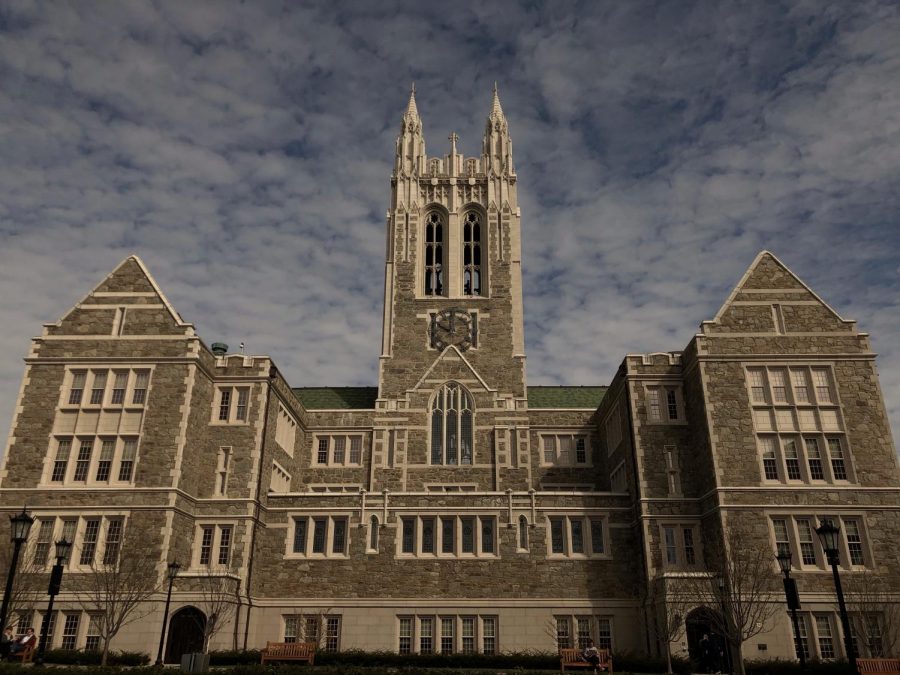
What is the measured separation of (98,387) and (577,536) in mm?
25003

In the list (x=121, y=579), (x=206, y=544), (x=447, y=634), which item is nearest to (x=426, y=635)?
(x=447, y=634)

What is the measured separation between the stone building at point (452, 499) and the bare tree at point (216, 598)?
0.85 feet

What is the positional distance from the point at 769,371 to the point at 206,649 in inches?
1112

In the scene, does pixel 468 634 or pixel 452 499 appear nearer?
pixel 468 634

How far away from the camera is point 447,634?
3603 cm

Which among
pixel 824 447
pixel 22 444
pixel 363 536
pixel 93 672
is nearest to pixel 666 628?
pixel 824 447

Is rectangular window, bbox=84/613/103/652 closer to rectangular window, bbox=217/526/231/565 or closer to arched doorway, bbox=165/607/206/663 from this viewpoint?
arched doorway, bbox=165/607/206/663

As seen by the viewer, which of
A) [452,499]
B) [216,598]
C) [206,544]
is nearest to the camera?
[216,598]

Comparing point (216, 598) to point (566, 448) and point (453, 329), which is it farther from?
point (453, 329)

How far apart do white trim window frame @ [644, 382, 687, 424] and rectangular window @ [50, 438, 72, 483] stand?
92.3 feet

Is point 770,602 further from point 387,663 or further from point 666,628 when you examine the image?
point 387,663

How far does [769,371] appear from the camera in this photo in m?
35.8

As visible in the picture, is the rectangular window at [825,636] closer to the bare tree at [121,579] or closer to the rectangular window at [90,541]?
the bare tree at [121,579]

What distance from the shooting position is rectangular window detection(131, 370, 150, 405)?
36.4 metres
